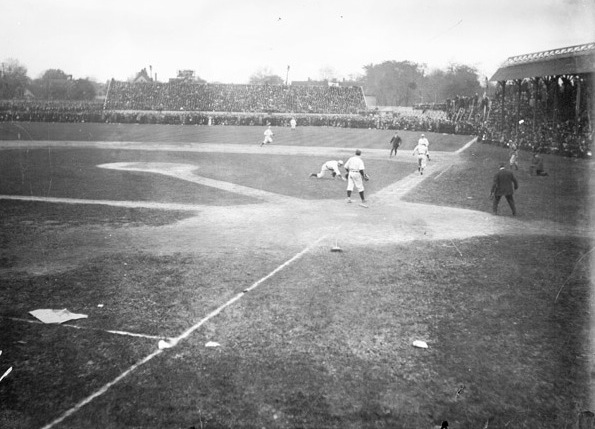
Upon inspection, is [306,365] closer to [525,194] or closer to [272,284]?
[272,284]

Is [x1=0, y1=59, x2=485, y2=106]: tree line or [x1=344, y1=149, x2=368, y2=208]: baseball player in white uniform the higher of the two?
[x1=0, y1=59, x2=485, y2=106]: tree line

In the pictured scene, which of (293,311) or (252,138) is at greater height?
(252,138)

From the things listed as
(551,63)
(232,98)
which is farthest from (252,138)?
(232,98)

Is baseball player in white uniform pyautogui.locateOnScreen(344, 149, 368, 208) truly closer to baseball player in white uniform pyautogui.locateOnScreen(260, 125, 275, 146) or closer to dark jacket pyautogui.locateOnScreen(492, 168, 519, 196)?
dark jacket pyautogui.locateOnScreen(492, 168, 519, 196)

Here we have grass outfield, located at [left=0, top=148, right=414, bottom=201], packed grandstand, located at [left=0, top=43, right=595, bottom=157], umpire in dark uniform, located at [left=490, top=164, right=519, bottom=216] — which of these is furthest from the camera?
packed grandstand, located at [left=0, top=43, right=595, bottom=157]

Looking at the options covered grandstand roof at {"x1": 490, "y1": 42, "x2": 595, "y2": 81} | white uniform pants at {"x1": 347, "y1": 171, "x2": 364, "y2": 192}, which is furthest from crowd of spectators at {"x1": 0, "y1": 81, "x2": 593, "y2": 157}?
white uniform pants at {"x1": 347, "y1": 171, "x2": 364, "y2": 192}

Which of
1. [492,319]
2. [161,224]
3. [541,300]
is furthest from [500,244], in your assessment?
[161,224]

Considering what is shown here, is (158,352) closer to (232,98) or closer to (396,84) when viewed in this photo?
(232,98)
